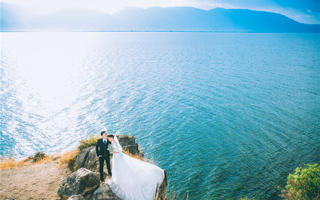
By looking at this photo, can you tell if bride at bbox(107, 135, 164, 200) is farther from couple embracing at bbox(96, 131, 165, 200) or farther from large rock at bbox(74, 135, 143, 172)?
large rock at bbox(74, 135, 143, 172)

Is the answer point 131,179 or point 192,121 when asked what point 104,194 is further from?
point 192,121

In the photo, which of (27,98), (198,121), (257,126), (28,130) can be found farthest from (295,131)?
(27,98)

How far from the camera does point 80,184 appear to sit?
10164 mm

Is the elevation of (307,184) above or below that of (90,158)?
below

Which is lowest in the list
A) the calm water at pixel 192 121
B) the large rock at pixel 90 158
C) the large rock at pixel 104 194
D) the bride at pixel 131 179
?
the calm water at pixel 192 121

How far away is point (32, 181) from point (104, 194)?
6.63m

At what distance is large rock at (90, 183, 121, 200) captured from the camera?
9.91m

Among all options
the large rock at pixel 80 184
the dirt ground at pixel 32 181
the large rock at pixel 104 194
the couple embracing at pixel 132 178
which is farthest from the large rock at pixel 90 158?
the couple embracing at pixel 132 178

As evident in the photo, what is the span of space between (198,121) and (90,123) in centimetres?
1602

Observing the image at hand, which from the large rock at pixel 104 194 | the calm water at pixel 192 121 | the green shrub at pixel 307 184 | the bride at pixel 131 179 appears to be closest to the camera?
the large rock at pixel 104 194

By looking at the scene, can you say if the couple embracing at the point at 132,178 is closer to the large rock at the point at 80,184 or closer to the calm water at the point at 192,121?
the large rock at the point at 80,184

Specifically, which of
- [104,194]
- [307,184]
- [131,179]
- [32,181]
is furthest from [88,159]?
[307,184]

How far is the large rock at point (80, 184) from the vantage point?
33.3 ft

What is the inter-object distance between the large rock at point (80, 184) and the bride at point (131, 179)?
90 cm
